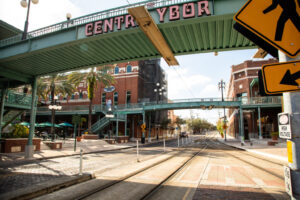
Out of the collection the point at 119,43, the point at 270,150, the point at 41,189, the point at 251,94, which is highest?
the point at 251,94

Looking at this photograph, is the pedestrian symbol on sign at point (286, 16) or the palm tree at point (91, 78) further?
the palm tree at point (91, 78)

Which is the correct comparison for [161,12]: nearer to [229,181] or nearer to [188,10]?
[188,10]

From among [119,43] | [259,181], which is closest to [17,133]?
[119,43]

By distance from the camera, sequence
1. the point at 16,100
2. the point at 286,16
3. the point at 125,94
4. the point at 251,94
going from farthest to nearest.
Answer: the point at 125,94 → the point at 251,94 → the point at 16,100 → the point at 286,16

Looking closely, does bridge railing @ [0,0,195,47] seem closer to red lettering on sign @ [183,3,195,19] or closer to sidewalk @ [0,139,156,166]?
red lettering on sign @ [183,3,195,19]

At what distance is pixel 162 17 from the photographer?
659 cm

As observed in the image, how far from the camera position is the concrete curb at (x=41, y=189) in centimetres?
495

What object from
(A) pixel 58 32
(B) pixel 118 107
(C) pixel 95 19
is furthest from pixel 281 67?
(B) pixel 118 107

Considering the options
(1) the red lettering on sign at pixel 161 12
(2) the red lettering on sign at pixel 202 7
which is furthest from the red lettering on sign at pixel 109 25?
(2) the red lettering on sign at pixel 202 7

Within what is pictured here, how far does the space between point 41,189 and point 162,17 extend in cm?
680

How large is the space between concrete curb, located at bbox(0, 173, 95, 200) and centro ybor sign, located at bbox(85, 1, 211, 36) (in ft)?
18.6

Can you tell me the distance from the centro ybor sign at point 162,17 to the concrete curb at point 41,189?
567 cm

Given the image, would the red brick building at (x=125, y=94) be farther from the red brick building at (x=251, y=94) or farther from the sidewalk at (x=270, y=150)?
the sidewalk at (x=270, y=150)

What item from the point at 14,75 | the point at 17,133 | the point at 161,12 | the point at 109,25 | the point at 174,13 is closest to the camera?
the point at 174,13
